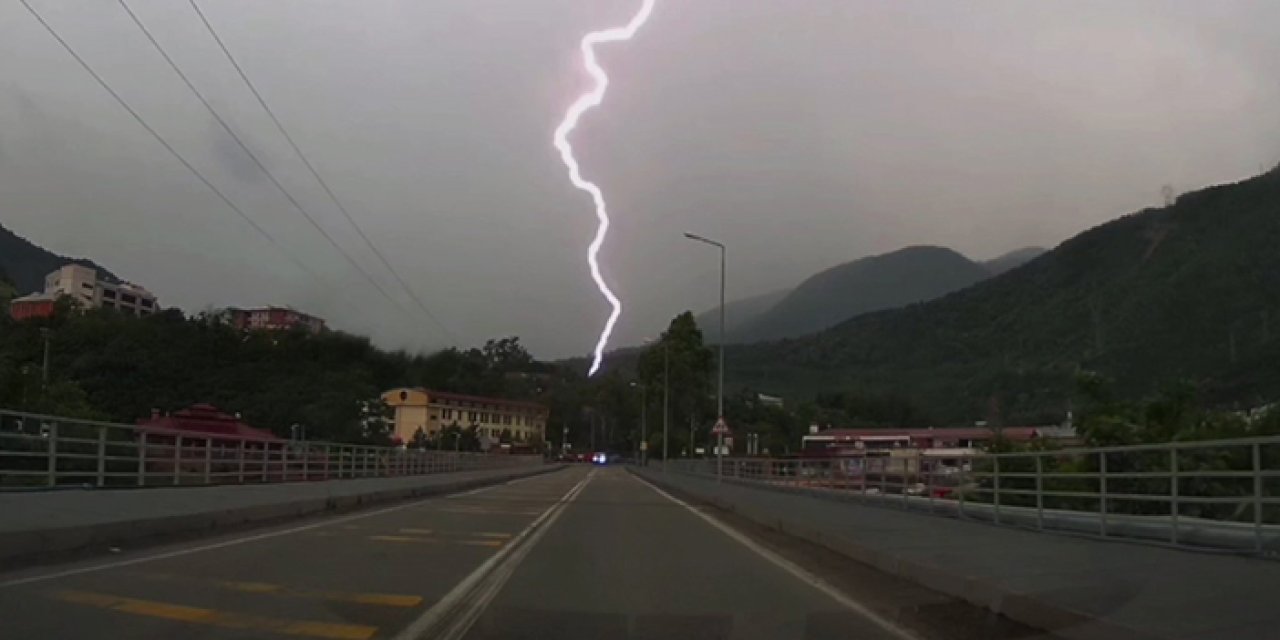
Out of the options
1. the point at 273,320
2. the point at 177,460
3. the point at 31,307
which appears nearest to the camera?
the point at 177,460

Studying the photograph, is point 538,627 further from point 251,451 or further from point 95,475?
point 251,451

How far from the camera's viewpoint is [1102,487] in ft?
47.2

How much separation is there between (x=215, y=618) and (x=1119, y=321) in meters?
37.3

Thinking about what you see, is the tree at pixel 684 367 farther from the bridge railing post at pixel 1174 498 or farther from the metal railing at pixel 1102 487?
the bridge railing post at pixel 1174 498

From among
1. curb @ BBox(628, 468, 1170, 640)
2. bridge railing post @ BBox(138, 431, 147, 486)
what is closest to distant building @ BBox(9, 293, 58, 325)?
bridge railing post @ BBox(138, 431, 147, 486)

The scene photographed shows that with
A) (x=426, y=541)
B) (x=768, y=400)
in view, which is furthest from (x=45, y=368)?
(x=768, y=400)

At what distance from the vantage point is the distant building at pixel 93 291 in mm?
56406

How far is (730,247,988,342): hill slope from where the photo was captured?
112938mm

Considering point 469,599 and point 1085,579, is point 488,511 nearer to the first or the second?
point 469,599

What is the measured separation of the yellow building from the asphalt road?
1931 inches

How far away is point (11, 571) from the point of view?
1117 centimetres

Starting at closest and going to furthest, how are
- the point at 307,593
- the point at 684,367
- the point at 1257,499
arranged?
the point at 307,593
the point at 1257,499
the point at 684,367

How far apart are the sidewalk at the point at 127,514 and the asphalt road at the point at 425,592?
0.76m

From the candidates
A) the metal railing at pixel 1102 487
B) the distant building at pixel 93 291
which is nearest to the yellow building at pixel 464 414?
the distant building at pixel 93 291
